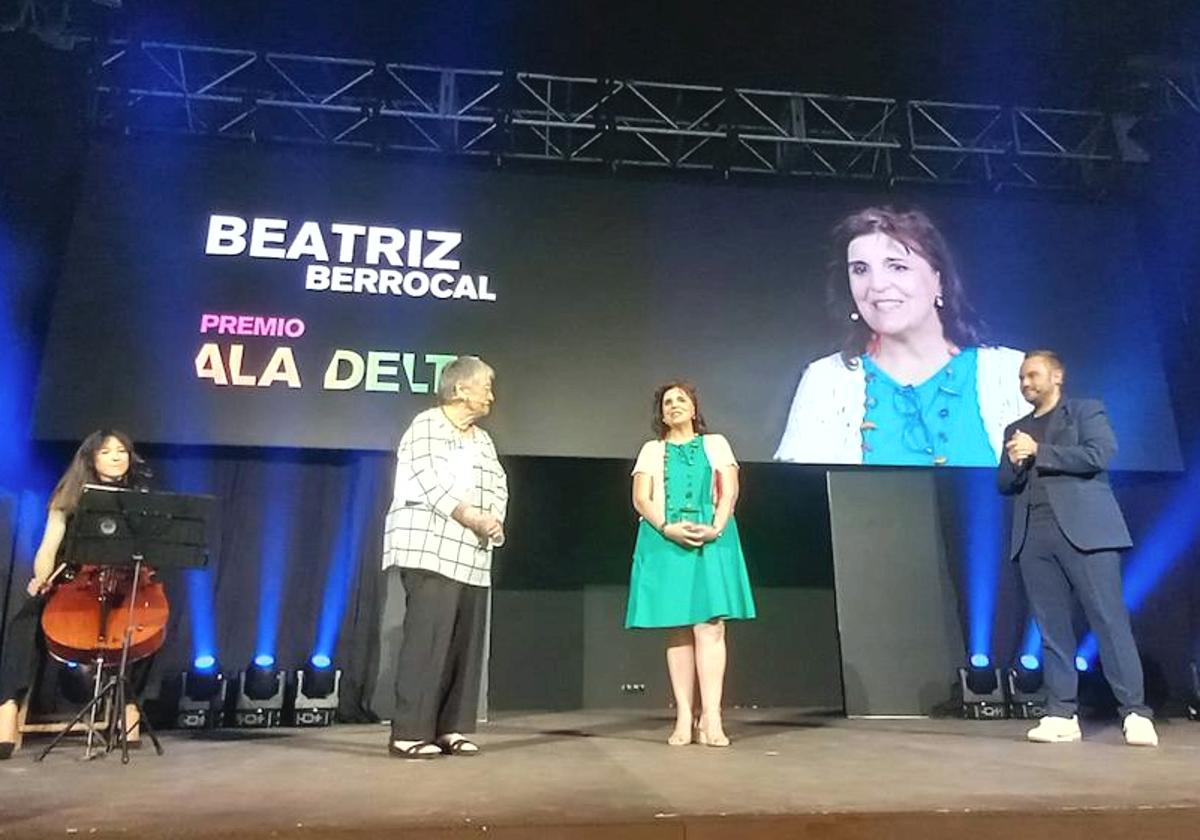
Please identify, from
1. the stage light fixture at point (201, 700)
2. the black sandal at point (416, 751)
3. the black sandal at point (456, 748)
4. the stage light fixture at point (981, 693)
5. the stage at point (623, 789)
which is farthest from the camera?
the stage light fixture at point (981, 693)

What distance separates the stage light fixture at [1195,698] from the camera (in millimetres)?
4602

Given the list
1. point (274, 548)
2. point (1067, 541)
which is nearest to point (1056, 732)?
point (1067, 541)

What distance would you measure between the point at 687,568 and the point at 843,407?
189 centimetres

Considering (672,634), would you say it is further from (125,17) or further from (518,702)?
(125,17)

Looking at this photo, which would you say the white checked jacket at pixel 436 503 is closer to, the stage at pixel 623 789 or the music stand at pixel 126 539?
the stage at pixel 623 789

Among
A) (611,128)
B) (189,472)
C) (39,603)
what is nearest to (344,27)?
(611,128)

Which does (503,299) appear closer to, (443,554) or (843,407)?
(843,407)

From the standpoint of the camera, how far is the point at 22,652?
130 inches

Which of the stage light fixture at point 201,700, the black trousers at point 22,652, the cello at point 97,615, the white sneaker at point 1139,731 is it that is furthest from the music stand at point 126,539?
the white sneaker at point 1139,731

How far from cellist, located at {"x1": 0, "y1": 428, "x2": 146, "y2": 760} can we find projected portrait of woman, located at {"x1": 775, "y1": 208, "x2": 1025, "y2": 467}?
2997mm

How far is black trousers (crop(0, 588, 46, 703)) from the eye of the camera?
326 centimetres

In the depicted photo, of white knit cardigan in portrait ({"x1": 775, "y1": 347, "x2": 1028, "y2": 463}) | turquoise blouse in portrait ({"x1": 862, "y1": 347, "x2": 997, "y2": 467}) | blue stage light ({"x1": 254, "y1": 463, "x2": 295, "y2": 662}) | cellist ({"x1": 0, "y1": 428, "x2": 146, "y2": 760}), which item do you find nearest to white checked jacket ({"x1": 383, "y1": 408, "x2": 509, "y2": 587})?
cellist ({"x1": 0, "y1": 428, "x2": 146, "y2": 760})

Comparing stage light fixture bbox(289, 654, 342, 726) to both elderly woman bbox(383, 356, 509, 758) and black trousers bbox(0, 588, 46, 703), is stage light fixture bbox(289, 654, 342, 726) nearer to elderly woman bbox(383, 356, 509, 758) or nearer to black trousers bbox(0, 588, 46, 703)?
black trousers bbox(0, 588, 46, 703)

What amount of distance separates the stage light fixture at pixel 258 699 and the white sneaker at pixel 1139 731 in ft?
11.1
